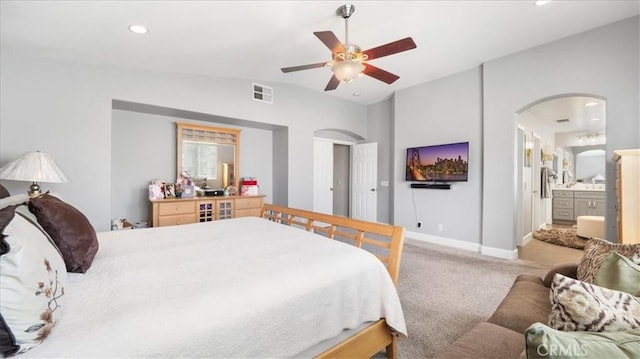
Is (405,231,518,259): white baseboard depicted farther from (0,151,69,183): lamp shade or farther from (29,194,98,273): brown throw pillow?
(0,151,69,183): lamp shade

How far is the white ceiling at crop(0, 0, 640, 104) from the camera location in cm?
224

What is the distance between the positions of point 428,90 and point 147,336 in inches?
201

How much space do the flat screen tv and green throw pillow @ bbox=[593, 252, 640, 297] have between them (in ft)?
10.7

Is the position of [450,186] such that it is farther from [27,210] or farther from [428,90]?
[27,210]

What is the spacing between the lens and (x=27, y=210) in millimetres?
1322

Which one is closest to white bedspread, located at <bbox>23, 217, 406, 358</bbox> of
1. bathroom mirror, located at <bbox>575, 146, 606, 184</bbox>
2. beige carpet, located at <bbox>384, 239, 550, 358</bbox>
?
beige carpet, located at <bbox>384, 239, 550, 358</bbox>

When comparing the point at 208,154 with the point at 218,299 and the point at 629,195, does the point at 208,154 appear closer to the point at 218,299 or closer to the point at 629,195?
the point at 218,299

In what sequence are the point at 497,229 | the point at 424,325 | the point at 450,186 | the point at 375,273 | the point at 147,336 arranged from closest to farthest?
1. the point at 147,336
2. the point at 375,273
3. the point at 424,325
4. the point at 497,229
5. the point at 450,186

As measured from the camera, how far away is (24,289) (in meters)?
0.81

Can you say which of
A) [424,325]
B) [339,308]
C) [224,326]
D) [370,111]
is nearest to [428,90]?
A: [370,111]

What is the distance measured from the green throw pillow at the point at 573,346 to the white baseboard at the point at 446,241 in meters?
4.02

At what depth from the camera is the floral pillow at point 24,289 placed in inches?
29.3

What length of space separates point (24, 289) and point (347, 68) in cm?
239

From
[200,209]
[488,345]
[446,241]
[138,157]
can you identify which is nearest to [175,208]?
[200,209]
